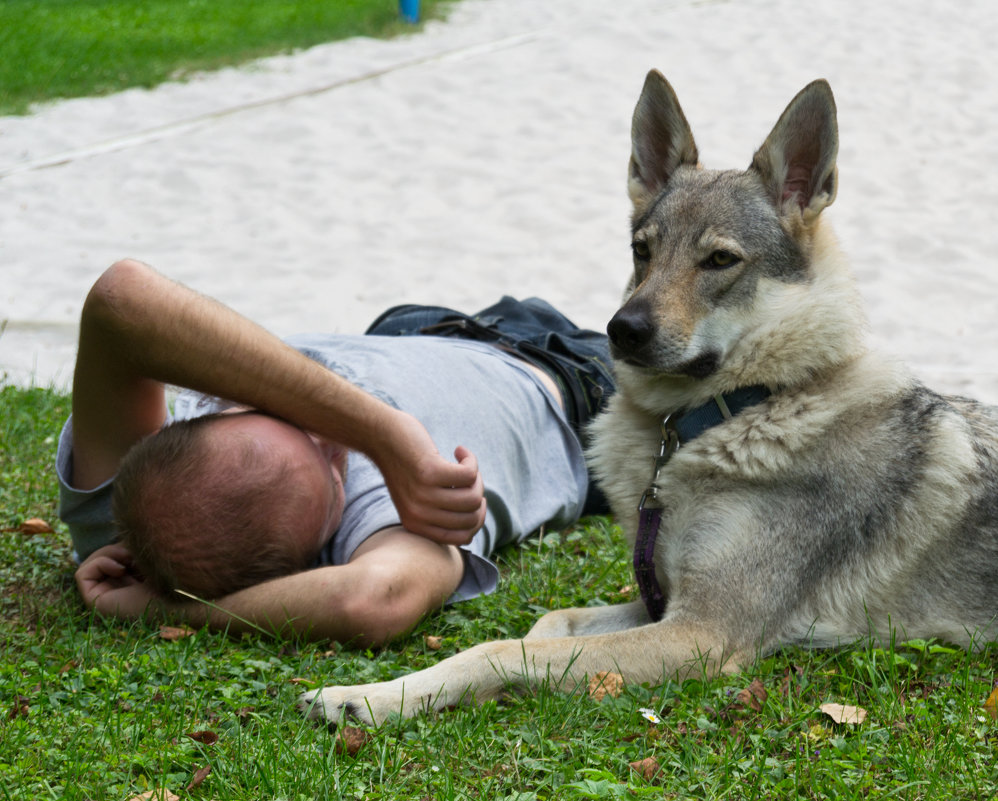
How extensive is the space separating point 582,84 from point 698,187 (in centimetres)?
Answer: 1102

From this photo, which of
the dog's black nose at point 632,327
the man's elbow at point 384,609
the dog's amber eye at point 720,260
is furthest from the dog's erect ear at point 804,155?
the man's elbow at point 384,609

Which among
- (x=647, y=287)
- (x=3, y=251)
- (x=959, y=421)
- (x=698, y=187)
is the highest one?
(x=698, y=187)

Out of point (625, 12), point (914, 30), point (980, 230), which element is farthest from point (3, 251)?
point (914, 30)

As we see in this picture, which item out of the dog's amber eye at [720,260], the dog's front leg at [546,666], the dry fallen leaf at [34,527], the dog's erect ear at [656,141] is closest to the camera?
the dog's front leg at [546,666]

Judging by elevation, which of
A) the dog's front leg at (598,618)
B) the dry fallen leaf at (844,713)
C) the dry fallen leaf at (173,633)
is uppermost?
the dry fallen leaf at (844,713)

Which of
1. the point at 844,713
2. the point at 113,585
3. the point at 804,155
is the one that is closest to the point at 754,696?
the point at 844,713

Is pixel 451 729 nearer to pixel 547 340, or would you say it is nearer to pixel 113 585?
pixel 113 585

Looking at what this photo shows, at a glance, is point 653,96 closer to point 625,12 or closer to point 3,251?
point 3,251

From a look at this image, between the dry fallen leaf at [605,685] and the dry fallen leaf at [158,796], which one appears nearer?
the dry fallen leaf at [158,796]

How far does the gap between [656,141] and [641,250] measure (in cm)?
51

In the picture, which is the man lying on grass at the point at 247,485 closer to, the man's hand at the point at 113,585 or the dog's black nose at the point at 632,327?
the man's hand at the point at 113,585

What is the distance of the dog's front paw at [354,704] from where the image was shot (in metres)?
2.75

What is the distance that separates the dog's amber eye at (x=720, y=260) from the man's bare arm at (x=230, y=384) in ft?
3.27

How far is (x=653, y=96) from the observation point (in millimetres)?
3660
